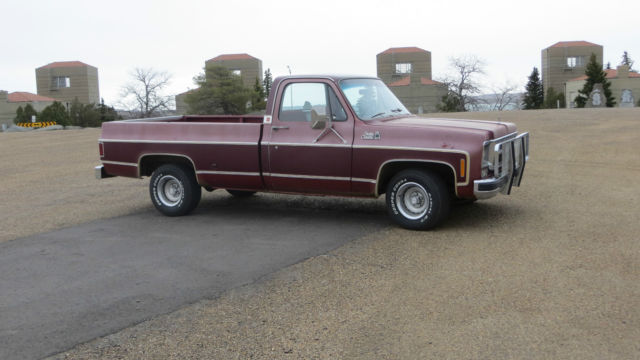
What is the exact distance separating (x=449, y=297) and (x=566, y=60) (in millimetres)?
88575

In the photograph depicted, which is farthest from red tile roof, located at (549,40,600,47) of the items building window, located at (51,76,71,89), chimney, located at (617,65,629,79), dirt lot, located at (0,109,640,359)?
dirt lot, located at (0,109,640,359)

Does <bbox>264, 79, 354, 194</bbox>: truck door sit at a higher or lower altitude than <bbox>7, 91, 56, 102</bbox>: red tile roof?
lower

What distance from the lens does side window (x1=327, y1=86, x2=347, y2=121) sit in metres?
8.36

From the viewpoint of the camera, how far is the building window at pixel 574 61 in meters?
86.3

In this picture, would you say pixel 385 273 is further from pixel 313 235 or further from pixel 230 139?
pixel 230 139

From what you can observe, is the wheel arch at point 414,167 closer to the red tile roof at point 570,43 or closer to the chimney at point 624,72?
the chimney at point 624,72

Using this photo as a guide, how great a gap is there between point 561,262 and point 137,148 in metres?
6.17

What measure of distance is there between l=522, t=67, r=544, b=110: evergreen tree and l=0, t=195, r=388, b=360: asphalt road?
7285 cm

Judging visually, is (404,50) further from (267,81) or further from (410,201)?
(410,201)

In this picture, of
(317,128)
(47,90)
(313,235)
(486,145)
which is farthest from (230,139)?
(47,90)

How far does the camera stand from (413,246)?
23.6 ft

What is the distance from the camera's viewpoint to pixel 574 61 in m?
86.6

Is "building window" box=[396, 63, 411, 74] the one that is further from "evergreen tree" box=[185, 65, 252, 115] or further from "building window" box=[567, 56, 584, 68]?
"evergreen tree" box=[185, 65, 252, 115]

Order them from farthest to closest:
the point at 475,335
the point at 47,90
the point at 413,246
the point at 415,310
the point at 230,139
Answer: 1. the point at 47,90
2. the point at 230,139
3. the point at 413,246
4. the point at 415,310
5. the point at 475,335
